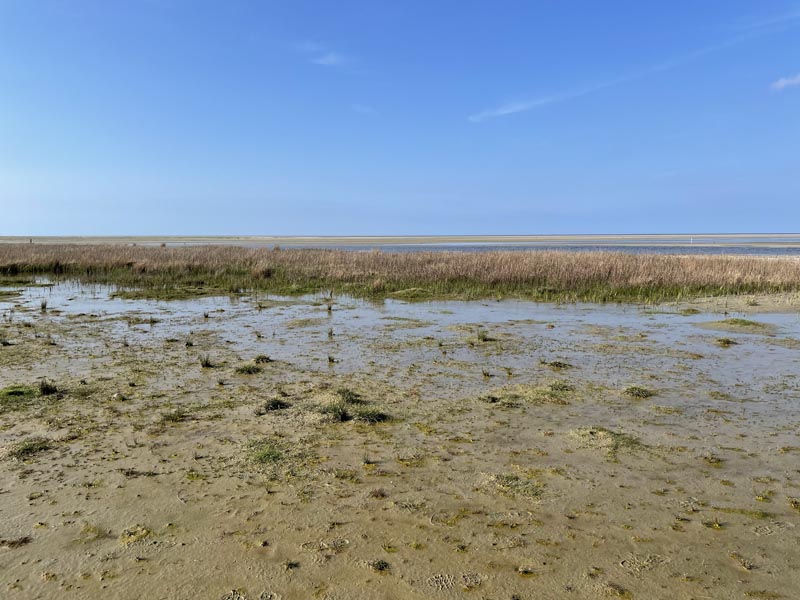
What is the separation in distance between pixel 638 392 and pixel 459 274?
1660cm

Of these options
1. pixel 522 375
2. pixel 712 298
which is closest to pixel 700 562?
pixel 522 375

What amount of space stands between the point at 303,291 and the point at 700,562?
18.3m

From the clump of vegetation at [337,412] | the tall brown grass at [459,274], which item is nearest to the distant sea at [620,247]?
the tall brown grass at [459,274]

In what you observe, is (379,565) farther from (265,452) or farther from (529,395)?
(529,395)

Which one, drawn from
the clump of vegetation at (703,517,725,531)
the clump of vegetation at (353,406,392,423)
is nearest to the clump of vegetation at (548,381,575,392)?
the clump of vegetation at (353,406,392,423)

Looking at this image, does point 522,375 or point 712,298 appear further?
point 712,298

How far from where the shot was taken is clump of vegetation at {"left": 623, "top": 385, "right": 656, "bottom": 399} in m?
A: 7.33

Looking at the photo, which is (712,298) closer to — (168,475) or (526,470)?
(526,470)

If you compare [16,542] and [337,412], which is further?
[337,412]

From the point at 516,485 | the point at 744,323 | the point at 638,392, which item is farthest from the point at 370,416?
the point at 744,323

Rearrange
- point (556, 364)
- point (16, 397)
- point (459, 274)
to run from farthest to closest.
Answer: point (459, 274) < point (556, 364) < point (16, 397)

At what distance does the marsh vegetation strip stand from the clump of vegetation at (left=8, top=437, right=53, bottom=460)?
27mm

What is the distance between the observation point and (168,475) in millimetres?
4770

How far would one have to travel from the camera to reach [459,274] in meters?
23.8
